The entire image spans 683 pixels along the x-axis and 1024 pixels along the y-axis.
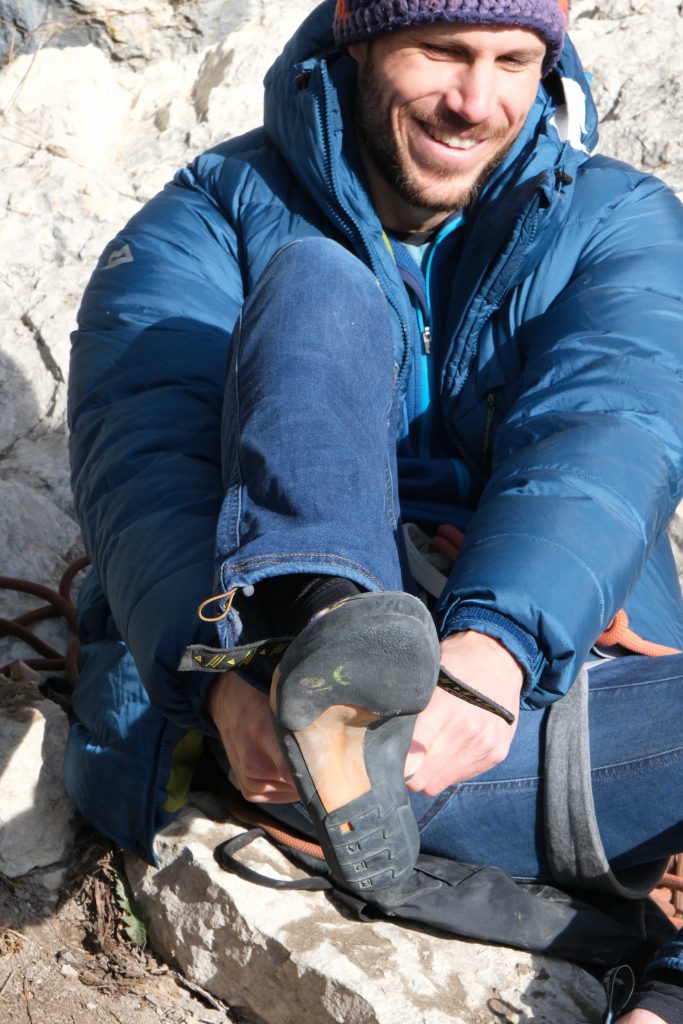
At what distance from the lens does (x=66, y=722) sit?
252 cm

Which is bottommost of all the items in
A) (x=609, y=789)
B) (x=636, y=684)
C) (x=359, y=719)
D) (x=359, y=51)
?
(x=609, y=789)

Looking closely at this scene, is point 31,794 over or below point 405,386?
below

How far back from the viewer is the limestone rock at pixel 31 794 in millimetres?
2338

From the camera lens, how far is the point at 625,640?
2082mm

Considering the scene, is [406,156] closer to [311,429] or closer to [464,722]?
[311,429]

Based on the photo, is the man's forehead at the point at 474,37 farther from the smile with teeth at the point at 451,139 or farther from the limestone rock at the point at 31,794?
the limestone rock at the point at 31,794

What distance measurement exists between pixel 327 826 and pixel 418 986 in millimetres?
573

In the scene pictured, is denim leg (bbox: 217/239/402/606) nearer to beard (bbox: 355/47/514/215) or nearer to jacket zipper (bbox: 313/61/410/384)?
jacket zipper (bbox: 313/61/410/384)

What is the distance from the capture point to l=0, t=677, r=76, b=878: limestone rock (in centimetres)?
234

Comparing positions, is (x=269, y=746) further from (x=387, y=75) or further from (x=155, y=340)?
(x=387, y=75)

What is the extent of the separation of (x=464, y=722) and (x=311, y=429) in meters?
0.45

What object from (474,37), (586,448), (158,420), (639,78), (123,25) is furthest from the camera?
(123,25)

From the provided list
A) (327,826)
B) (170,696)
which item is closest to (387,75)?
(170,696)

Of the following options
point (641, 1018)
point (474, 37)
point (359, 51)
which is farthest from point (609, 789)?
point (359, 51)
